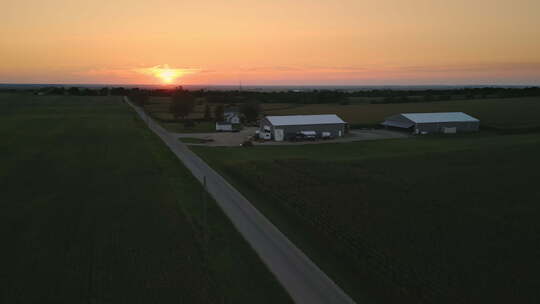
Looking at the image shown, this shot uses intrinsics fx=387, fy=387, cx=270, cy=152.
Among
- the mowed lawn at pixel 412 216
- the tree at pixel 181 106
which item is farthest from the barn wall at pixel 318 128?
the tree at pixel 181 106

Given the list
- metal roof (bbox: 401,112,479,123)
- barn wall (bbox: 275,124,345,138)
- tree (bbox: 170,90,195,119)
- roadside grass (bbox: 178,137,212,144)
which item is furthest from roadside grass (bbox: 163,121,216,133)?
metal roof (bbox: 401,112,479,123)

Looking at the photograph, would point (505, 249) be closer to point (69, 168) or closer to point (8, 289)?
point (8, 289)

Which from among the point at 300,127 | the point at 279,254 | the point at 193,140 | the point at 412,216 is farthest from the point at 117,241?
the point at 300,127

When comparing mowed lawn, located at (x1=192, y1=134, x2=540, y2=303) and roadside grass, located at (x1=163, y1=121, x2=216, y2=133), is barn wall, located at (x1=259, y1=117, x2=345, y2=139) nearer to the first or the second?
roadside grass, located at (x1=163, y1=121, x2=216, y2=133)

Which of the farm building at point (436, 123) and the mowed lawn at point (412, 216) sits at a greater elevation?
the farm building at point (436, 123)

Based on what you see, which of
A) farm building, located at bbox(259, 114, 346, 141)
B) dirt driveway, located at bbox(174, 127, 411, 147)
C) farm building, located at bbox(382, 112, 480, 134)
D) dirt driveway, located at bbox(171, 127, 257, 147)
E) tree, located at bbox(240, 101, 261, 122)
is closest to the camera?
dirt driveway, located at bbox(171, 127, 257, 147)

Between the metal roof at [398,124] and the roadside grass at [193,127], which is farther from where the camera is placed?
the roadside grass at [193,127]

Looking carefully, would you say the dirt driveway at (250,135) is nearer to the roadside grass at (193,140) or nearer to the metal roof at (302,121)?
the roadside grass at (193,140)

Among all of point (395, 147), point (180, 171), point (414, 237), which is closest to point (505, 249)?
point (414, 237)
